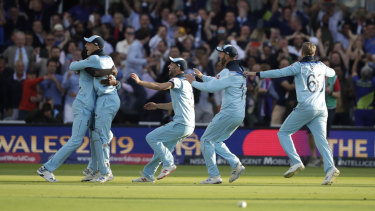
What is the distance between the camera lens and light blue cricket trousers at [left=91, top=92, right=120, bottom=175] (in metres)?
14.9

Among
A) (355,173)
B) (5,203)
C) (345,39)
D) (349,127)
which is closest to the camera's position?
(5,203)

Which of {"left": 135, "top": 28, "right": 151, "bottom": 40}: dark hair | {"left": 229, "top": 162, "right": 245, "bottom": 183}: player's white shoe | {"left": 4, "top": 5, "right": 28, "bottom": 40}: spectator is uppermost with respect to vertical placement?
{"left": 4, "top": 5, "right": 28, "bottom": 40}: spectator

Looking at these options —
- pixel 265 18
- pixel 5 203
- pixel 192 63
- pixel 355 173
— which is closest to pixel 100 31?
pixel 192 63

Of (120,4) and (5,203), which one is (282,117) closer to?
(120,4)

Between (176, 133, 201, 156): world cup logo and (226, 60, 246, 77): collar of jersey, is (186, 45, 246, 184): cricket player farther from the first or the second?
(176, 133, 201, 156): world cup logo

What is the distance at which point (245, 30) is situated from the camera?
24.4 metres

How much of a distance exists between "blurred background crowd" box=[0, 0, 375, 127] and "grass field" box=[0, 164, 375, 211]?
4971mm

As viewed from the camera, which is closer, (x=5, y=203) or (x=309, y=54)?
(x=5, y=203)

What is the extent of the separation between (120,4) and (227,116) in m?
12.1

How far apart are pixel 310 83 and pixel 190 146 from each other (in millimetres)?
7458

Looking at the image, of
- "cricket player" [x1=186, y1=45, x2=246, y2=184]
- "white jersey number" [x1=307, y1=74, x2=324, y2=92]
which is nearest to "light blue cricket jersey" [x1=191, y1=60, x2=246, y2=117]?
"cricket player" [x1=186, y1=45, x2=246, y2=184]

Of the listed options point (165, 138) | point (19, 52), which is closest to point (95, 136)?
point (165, 138)

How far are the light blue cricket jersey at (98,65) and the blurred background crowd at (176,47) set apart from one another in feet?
20.7

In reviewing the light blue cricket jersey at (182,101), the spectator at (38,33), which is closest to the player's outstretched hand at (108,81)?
the light blue cricket jersey at (182,101)
